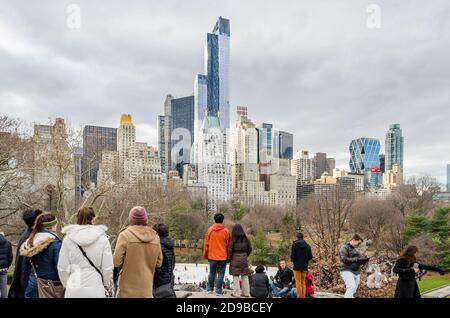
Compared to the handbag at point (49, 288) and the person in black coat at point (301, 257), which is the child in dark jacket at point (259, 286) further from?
the handbag at point (49, 288)

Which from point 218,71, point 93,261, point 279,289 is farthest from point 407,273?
point 218,71

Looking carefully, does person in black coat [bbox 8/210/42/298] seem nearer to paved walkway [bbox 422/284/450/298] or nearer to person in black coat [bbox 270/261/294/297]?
person in black coat [bbox 270/261/294/297]

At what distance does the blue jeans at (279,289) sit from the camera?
7484 millimetres

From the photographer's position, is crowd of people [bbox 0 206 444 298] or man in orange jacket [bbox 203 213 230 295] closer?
crowd of people [bbox 0 206 444 298]

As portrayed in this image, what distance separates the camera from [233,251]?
248 inches

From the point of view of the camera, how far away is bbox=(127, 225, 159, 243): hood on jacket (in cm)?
390

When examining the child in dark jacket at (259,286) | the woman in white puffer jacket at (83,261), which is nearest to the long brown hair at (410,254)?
the child in dark jacket at (259,286)

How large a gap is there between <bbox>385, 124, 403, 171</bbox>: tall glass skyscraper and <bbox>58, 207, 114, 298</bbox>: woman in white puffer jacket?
4815 inches

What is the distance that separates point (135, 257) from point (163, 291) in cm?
74

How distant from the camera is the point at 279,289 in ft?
25.7

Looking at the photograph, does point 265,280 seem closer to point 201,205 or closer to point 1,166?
point 1,166

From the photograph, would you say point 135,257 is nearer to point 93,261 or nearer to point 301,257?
point 93,261

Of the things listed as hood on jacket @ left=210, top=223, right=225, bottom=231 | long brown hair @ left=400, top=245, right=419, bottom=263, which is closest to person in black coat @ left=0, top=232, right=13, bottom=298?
hood on jacket @ left=210, top=223, right=225, bottom=231
